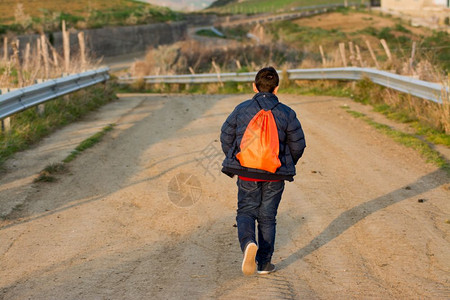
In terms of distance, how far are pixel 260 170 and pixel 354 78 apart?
12038 millimetres

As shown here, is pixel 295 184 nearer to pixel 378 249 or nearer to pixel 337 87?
pixel 378 249

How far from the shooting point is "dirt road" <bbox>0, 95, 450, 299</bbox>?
5.40m

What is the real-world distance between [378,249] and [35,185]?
14.3ft

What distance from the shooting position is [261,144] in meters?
5.48

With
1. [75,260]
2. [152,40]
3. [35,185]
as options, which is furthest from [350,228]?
[152,40]

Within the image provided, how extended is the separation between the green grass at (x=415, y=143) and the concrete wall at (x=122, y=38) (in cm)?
3413

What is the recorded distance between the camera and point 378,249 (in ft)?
20.4

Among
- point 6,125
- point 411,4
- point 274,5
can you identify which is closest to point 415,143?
point 6,125

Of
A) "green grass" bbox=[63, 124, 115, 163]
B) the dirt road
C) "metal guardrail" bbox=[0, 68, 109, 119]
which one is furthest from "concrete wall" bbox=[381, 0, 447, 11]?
the dirt road

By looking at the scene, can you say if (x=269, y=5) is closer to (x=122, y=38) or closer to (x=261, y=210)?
(x=122, y=38)

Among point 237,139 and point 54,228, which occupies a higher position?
point 237,139

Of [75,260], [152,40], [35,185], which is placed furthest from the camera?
[152,40]

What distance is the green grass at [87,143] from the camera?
10141 millimetres

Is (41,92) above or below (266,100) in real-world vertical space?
below
